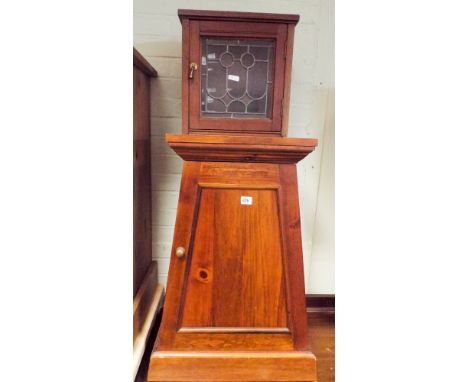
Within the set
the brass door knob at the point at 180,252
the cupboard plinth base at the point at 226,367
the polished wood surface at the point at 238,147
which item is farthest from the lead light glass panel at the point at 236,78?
the cupboard plinth base at the point at 226,367

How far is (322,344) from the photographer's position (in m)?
1.45

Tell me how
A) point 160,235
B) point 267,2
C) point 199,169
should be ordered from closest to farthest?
point 199,169, point 267,2, point 160,235

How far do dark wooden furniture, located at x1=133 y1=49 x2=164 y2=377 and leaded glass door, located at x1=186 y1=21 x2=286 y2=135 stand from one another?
0.25 metres

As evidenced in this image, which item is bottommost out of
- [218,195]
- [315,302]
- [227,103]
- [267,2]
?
[315,302]

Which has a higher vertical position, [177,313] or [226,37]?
[226,37]

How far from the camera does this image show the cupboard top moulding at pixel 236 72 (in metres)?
1.13

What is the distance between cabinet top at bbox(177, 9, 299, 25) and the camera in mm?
1106

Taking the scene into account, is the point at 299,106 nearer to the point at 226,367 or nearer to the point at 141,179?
the point at 141,179

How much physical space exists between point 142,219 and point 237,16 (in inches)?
32.3
